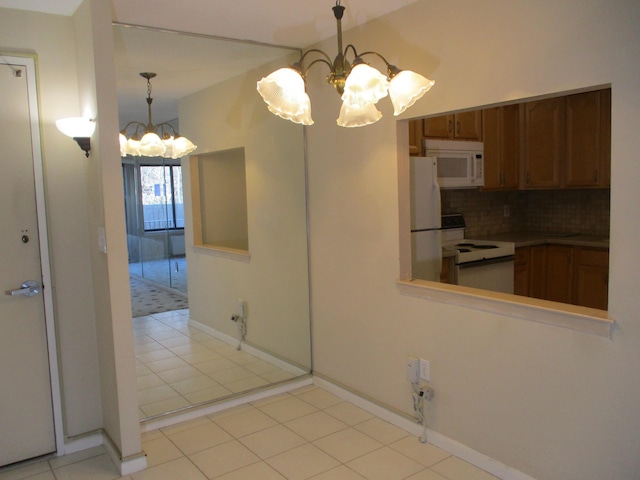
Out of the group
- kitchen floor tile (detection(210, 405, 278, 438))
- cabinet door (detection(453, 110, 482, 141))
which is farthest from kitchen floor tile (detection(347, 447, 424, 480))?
cabinet door (detection(453, 110, 482, 141))

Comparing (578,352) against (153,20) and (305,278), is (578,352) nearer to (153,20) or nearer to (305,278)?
(305,278)

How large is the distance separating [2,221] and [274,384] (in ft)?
6.67

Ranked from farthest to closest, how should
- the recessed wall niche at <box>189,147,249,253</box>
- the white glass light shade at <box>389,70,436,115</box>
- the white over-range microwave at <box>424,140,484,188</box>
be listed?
the white over-range microwave at <box>424,140,484,188</box>, the recessed wall niche at <box>189,147,249,253</box>, the white glass light shade at <box>389,70,436,115</box>

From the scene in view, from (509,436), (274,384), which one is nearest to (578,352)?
(509,436)

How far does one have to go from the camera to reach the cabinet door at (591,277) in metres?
3.88

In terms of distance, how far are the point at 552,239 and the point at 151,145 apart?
3.28 meters

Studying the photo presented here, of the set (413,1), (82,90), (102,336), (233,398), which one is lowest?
(233,398)

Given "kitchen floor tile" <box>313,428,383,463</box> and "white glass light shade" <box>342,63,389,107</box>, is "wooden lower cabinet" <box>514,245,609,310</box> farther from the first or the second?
"white glass light shade" <box>342,63,389,107</box>

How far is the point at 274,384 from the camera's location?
3656mm

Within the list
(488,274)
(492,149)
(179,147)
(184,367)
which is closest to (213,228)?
(179,147)

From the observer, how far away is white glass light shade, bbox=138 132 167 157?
10.1ft

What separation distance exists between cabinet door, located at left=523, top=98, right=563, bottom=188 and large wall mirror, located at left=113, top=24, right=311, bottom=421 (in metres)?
2.15

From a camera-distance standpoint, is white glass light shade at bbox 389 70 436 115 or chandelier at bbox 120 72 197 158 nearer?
white glass light shade at bbox 389 70 436 115

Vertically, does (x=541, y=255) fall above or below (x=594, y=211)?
below
